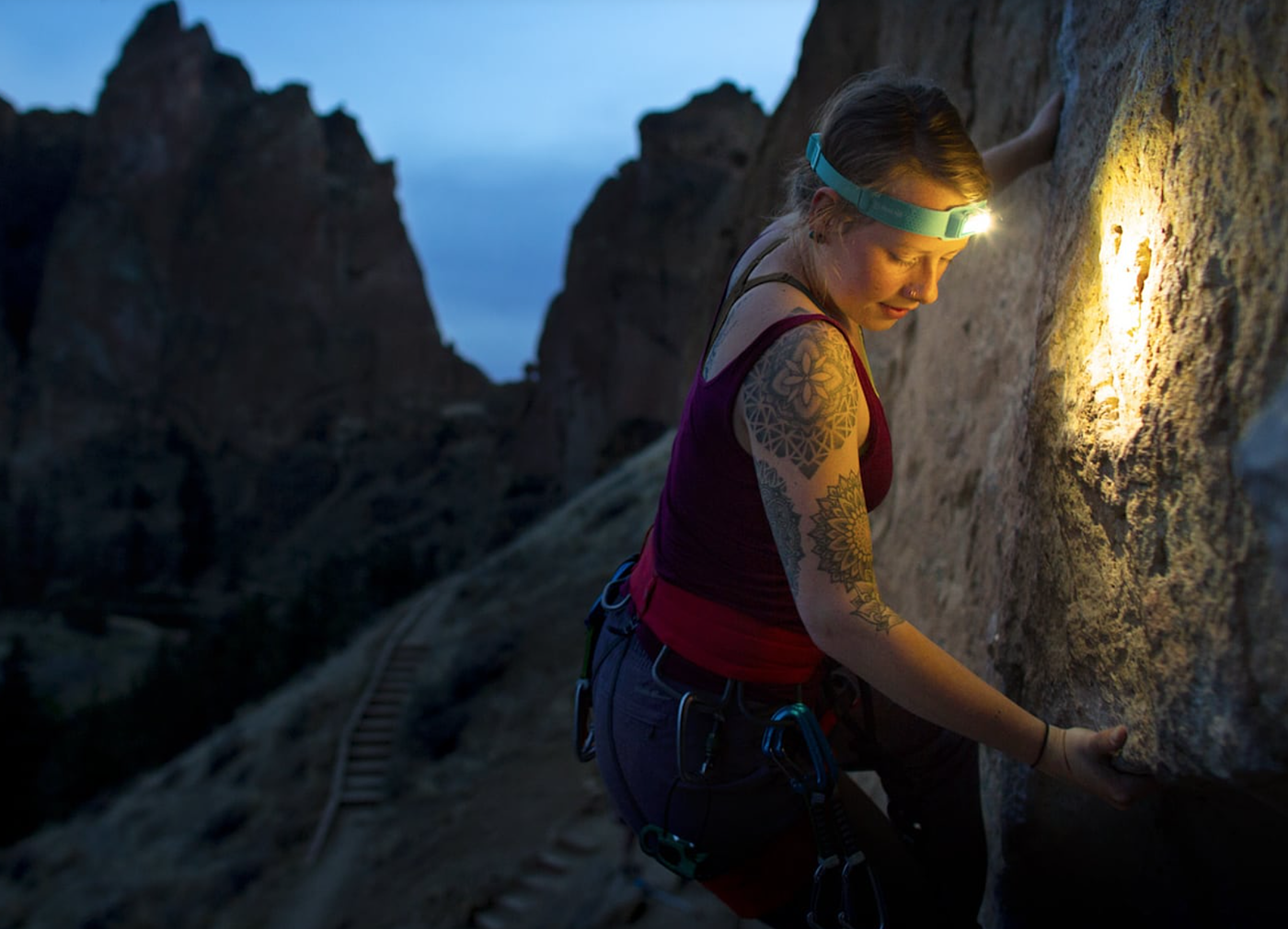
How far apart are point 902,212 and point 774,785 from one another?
3.65ft

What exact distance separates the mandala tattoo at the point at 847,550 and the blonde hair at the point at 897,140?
1.84 ft

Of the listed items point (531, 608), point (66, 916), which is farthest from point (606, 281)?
point (66, 916)

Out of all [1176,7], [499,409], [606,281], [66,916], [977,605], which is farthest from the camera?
[499,409]

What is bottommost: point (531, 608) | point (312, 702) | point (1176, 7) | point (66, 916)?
point (66, 916)

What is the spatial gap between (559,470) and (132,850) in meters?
25.5

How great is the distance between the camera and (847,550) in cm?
191

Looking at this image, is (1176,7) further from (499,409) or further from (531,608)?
(499,409)

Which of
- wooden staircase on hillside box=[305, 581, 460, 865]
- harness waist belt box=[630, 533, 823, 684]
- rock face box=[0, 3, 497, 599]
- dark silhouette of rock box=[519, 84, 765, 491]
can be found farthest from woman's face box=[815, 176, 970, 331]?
rock face box=[0, 3, 497, 599]

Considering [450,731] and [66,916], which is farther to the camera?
[450,731]

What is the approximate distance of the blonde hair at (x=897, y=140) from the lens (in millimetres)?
2045

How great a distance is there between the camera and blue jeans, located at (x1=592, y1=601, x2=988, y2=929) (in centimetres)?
216

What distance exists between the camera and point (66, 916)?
53.5 feet

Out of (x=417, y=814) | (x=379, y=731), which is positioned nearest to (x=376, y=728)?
(x=379, y=731)

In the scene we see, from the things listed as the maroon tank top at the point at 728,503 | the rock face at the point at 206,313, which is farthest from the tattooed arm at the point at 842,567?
the rock face at the point at 206,313
